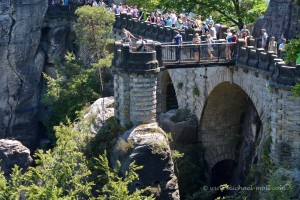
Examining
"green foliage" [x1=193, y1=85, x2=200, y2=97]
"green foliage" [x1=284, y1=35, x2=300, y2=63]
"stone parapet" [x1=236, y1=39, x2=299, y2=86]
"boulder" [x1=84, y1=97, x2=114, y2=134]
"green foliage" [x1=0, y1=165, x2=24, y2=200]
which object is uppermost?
"green foliage" [x1=284, y1=35, x2=300, y2=63]

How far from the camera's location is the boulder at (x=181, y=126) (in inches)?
1663

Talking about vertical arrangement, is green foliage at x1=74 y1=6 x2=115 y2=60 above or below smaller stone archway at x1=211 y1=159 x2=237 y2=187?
above

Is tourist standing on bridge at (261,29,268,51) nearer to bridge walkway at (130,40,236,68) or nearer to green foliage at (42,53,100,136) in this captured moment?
bridge walkway at (130,40,236,68)

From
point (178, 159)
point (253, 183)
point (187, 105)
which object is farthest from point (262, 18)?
point (253, 183)

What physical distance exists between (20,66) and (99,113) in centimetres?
1782

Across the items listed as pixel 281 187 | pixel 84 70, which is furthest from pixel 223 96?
pixel 84 70

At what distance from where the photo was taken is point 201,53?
38.8m

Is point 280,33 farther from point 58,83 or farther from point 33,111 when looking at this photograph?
point 33,111

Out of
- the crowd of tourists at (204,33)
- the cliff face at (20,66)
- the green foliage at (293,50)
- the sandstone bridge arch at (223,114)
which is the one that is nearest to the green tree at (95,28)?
the crowd of tourists at (204,33)

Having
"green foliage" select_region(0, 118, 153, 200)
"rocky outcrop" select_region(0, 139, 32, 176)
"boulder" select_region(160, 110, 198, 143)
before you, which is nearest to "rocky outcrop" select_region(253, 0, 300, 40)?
"boulder" select_region(160, 110, 198, 143)

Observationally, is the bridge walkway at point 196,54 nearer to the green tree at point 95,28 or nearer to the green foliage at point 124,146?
the green foliage at point 124,146

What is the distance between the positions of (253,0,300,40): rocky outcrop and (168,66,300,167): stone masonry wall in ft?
12.4

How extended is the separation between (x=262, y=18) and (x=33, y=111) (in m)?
21.5

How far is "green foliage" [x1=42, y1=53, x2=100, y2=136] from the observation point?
5081 centimetres
